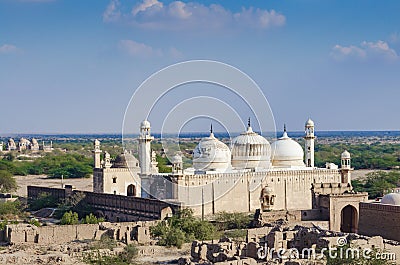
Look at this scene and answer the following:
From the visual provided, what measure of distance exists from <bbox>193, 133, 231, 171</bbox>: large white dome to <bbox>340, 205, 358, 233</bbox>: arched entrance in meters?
6.57

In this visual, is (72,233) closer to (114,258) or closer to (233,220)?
(114,258)

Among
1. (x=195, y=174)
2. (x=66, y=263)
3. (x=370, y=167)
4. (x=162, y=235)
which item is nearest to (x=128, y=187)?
(x=195, y=174)

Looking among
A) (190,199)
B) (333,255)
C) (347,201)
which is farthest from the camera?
(190,199)

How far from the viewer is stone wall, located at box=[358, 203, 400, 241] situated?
2631 cm

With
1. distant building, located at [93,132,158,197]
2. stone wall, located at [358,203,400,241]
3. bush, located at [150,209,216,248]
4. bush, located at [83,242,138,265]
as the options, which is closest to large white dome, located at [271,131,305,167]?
distant building, located at [93,132,158,197]

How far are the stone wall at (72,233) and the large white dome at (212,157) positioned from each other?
24.6 feet

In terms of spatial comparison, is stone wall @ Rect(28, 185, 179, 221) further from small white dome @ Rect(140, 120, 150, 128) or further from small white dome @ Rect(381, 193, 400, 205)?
small white dome @ Rect(381, 193, 400, 205)

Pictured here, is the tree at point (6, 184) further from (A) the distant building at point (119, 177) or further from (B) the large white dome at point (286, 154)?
(B) the large white dome at point (286, 154)

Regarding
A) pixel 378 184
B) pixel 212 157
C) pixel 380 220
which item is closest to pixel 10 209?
pixel 212 157

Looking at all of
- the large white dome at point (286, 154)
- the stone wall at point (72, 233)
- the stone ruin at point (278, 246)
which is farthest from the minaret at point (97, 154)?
the stone ruin at point (278, 246)

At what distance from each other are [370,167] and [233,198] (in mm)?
50149

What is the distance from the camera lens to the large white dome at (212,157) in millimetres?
35344

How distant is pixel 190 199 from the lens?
32844 mm

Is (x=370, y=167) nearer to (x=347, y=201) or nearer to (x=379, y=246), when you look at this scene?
(x=347, y=201)
